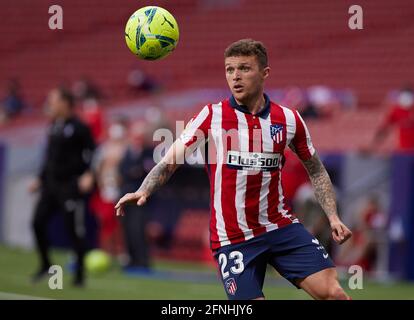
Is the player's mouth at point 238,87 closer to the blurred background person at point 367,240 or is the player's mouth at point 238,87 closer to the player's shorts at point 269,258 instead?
the player's shorts at point 269,258

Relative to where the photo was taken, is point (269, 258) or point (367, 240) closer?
point (269, 258)

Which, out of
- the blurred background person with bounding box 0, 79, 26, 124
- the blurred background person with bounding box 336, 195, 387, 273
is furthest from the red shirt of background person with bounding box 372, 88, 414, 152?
the blurred background person with bounding box 0, 79, 26, 124

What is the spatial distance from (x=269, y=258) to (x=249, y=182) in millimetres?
543

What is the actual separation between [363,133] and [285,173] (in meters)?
4.56

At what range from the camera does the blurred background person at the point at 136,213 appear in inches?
540

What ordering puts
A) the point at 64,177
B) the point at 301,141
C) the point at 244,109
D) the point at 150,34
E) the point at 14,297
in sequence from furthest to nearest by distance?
the point at 64,177 < the point at 14,297 < the point at 150,34 < the point at 301,141 < the point at 244,109

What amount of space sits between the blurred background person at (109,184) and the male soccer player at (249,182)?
27.5 ft

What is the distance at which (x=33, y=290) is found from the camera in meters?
10.4

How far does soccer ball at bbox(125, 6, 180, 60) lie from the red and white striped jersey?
84 cm

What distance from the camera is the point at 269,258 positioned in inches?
257

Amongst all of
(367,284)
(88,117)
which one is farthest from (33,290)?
(88,117)

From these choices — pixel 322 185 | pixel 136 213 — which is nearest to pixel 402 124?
pixel 136 213

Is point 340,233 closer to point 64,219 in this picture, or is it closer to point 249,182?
point 249,182

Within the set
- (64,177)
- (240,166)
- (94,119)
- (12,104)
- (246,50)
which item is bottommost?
(240,166)
